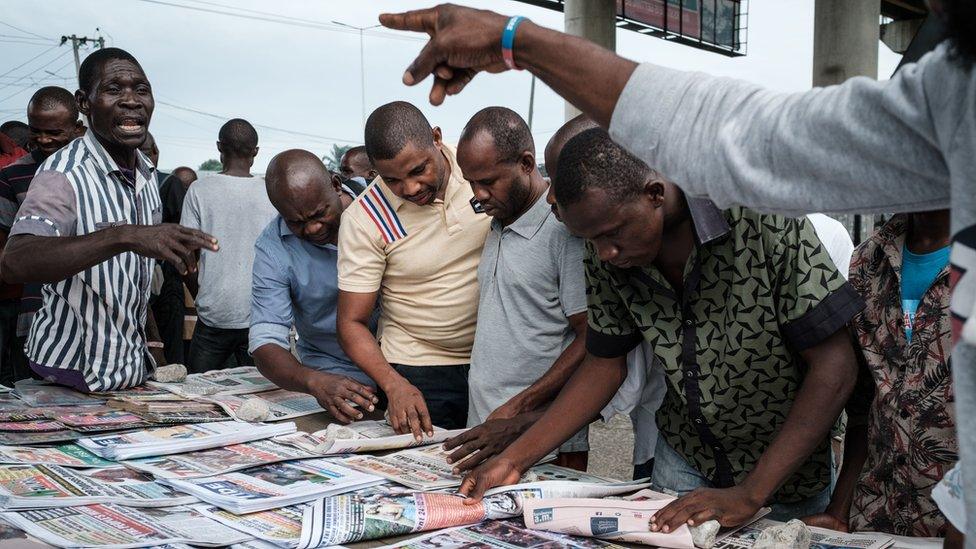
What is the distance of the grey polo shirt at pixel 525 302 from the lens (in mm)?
2219

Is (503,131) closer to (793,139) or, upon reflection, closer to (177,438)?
(177,438)

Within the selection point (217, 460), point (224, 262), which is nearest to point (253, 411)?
point (217, 460)

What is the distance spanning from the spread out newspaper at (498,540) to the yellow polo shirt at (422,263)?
1.04 m

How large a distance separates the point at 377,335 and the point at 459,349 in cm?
30

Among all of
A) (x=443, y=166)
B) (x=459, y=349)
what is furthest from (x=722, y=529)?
(x=443, y=166)

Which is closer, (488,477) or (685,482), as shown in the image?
(488,477)

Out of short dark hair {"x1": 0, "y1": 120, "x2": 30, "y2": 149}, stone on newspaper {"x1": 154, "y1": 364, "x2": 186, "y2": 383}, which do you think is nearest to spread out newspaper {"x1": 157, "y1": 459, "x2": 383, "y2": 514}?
stone on newspaper {"x1": 154, "y1": 364, "x2": 186, "y2": 383}

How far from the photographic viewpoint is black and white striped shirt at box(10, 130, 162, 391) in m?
2.49

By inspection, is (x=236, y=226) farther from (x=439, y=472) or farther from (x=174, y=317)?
(x=439, y=472)

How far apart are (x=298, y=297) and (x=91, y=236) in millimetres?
688

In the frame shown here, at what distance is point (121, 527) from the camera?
1463 mm

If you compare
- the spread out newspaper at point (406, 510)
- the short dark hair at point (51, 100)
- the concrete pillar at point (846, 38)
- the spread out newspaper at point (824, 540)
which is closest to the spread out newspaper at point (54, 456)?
the spread out newspaper at point (406, 510)

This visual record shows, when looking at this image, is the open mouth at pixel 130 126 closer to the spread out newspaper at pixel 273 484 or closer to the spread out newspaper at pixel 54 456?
the spread out newspaper at pixel 54 456

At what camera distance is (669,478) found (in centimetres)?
191
